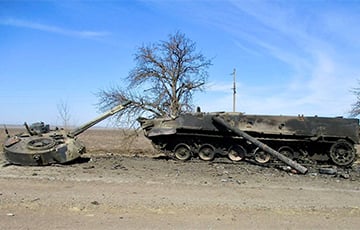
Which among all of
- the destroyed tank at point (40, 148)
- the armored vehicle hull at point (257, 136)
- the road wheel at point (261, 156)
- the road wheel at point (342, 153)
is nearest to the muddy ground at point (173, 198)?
the destroyed tank at point (40, 148)

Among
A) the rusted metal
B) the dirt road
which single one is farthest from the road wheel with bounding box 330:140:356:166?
the dirt road

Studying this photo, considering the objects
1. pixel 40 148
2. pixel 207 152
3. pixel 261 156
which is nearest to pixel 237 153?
Answer: pixel 261 156

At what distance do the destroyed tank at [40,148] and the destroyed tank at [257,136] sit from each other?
3.66m

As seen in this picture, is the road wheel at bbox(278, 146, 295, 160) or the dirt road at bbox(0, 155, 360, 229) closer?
the dirt road at bbox(0, 155, 360, 229)

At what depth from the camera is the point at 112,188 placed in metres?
10.3

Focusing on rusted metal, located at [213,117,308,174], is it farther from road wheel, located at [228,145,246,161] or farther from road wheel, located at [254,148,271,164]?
road wheel, located at [228,145,246,161]

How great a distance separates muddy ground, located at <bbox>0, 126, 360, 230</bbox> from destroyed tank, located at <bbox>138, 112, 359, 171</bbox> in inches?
98.0

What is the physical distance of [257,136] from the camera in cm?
1777

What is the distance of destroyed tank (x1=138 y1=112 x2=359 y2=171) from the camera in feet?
56.5

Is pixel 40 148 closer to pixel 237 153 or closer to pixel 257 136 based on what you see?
pixel 237 153

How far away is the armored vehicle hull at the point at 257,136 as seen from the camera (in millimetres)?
17234

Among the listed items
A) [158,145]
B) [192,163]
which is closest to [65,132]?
[158,145]

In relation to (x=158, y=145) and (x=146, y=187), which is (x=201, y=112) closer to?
(x=158, y=145)

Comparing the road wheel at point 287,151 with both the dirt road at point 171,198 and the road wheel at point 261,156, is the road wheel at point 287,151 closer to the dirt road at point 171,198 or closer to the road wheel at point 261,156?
the road wheel at point 261,156
